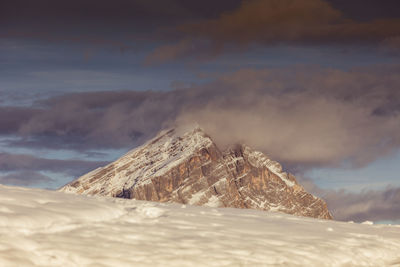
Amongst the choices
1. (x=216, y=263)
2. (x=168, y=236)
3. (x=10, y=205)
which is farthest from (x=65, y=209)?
(x=216, y=263)

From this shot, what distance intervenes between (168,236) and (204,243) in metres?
1.38

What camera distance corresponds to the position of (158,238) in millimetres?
19688

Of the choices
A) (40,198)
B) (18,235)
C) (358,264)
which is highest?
(40,198)

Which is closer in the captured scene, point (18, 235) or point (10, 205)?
point (18, 235)

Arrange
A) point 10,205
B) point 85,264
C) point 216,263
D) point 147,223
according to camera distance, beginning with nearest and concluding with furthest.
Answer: point 85,264
point 216,263
point 10,205
point 147,223

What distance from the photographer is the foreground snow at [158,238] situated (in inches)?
661

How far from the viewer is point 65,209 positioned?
22.3 metres

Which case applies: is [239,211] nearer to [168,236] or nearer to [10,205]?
[168,236]

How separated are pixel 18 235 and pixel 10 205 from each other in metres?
3.66

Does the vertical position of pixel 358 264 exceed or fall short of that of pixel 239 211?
it falls short

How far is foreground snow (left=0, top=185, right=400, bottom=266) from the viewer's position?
16.8 meters

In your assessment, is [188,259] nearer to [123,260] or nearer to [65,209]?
[123,260]

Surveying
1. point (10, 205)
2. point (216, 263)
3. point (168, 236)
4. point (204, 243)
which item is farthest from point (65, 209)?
point (216, 263)

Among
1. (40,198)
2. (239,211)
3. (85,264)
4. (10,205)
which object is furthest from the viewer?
(239,211)
